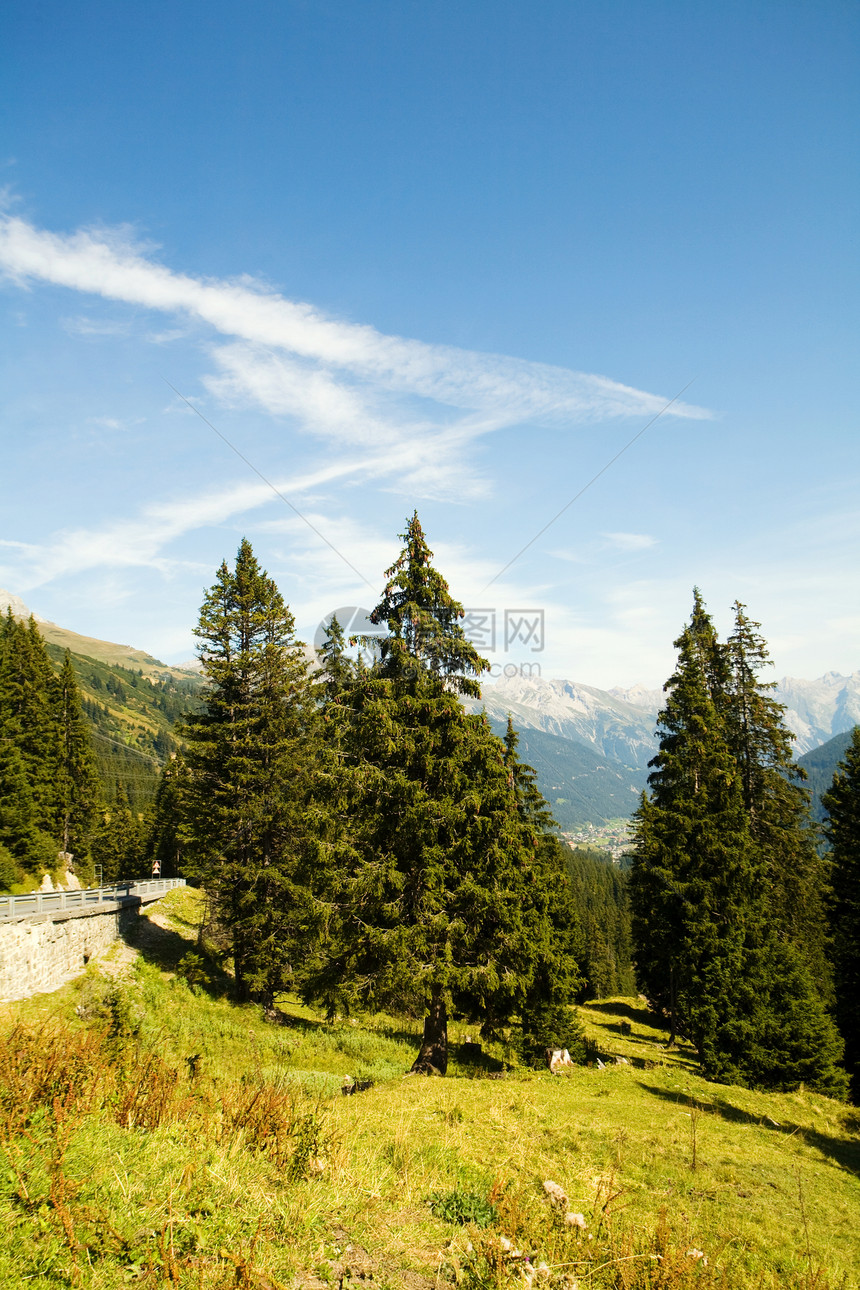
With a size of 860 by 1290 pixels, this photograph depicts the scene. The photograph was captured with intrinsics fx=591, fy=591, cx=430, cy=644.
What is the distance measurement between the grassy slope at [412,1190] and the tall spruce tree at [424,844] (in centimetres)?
225

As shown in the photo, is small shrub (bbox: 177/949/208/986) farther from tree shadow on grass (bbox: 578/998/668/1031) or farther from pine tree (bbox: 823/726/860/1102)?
tree shadow on grass (bbox: 578/998/668/1031)

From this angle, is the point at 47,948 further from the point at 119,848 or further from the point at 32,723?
the point at 119,848

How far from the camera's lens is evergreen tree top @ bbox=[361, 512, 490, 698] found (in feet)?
54.0

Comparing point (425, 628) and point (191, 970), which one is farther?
point (191, 970)

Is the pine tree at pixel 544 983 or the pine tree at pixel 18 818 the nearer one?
the pine tree at pixel 544 983

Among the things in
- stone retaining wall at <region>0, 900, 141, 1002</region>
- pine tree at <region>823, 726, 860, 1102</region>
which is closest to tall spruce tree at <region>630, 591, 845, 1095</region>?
pine tree at <region>823, 726, 860, 1102</region>

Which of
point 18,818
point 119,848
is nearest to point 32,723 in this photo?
point 18,818

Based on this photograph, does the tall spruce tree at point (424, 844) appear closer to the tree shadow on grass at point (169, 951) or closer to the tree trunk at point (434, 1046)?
the tree trunk at point (434, 1046)

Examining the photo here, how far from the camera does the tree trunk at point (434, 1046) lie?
50.7 feet

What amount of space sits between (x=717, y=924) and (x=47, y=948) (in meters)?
22.2

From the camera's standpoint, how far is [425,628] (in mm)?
16484

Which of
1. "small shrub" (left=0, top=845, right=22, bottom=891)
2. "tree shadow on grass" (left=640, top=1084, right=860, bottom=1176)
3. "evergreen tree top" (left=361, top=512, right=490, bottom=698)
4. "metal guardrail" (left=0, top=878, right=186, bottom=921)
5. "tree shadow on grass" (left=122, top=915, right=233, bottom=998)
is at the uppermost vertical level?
"evergreen tree top" (left=361, top=512, right=490, bottom=698)

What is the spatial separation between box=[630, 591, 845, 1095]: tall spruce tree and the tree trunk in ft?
29.9

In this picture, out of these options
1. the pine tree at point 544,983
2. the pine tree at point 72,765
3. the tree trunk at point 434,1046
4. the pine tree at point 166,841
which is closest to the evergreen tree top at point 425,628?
the pine tree at point 544,983
